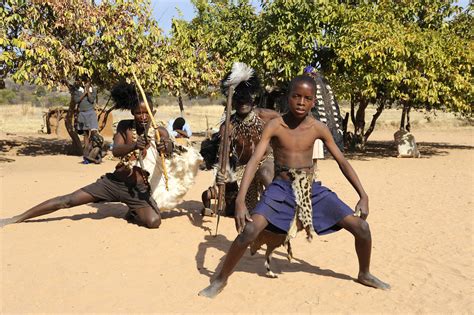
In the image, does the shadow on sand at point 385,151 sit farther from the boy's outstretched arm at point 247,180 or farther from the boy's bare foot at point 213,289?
the boy's bare foot at point 213,289

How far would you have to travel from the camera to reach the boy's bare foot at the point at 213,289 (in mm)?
4262

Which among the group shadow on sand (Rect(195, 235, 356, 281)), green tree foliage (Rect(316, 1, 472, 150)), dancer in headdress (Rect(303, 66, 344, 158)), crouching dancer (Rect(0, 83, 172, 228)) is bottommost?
shadow on sand (Rect(195, 235, 356, 281))

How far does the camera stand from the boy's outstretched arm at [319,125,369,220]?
4.37m

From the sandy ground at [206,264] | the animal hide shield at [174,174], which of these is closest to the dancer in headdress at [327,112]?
the sandy ground at [206,264]

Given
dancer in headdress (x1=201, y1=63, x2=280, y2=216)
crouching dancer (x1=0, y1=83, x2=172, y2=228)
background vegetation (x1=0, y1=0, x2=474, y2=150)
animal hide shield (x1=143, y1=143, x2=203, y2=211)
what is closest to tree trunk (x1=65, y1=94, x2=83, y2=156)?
background vegetation (x1=0, y1=0, x2=474, y2=150)

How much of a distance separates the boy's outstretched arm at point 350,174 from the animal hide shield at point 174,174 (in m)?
2.76

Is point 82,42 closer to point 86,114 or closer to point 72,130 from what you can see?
point 86,114

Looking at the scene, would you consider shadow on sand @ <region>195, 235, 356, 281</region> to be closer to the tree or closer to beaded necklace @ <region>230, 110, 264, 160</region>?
beaded necklace @ <region>230, 110, 264, 160</region>

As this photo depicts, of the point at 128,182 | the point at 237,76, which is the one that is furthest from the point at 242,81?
the point at 128,182

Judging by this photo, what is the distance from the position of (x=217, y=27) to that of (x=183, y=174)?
9.88 m

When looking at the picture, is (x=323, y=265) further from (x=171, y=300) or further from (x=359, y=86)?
(x=359, y=86)

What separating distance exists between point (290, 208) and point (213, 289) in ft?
2.85

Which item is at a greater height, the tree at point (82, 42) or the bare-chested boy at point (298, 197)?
the tree at point (82, 42)

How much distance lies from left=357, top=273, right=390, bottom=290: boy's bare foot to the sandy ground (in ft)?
0.21
